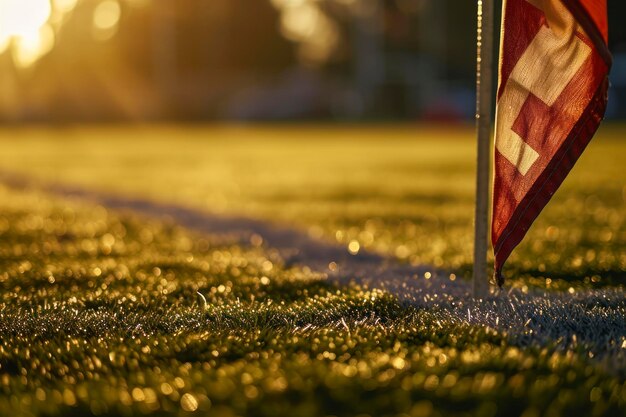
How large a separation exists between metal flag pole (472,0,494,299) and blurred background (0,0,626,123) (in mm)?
34306

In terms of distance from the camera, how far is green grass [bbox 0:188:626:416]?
6.15 ft

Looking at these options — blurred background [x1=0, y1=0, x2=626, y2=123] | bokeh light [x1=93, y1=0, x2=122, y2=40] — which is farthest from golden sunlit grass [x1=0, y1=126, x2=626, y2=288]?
bokeh light [x1=93, y1=0, x2=122, y2=40]

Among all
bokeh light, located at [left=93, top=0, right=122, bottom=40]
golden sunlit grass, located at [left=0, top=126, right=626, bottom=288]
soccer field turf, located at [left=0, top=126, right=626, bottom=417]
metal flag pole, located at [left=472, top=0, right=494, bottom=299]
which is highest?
bokeh light, located at [left=93, top=0, right=122, bottom=40]

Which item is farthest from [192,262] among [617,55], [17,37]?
[617,55]

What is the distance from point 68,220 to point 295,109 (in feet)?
128

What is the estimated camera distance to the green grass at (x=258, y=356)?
6.15 ft

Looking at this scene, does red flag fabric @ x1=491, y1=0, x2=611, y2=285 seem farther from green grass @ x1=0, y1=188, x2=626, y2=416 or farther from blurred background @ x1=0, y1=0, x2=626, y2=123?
blurred background @ x1=0, y1=0, x2=626, y2=123

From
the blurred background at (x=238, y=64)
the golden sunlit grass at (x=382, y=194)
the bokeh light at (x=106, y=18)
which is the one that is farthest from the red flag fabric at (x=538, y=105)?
the bokeh light at (x=106, y=18)

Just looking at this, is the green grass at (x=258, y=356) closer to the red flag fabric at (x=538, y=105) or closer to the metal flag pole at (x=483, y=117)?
the metal flag pole at (x=483, y=117)

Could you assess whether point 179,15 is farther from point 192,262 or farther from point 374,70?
point 192,262

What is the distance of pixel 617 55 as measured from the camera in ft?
127

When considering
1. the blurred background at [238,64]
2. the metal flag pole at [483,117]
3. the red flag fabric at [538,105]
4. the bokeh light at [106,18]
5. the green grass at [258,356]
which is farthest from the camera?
the bokeh light at [106,18]

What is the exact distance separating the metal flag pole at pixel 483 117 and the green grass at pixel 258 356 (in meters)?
0.31

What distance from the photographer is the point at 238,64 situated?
48938mm
